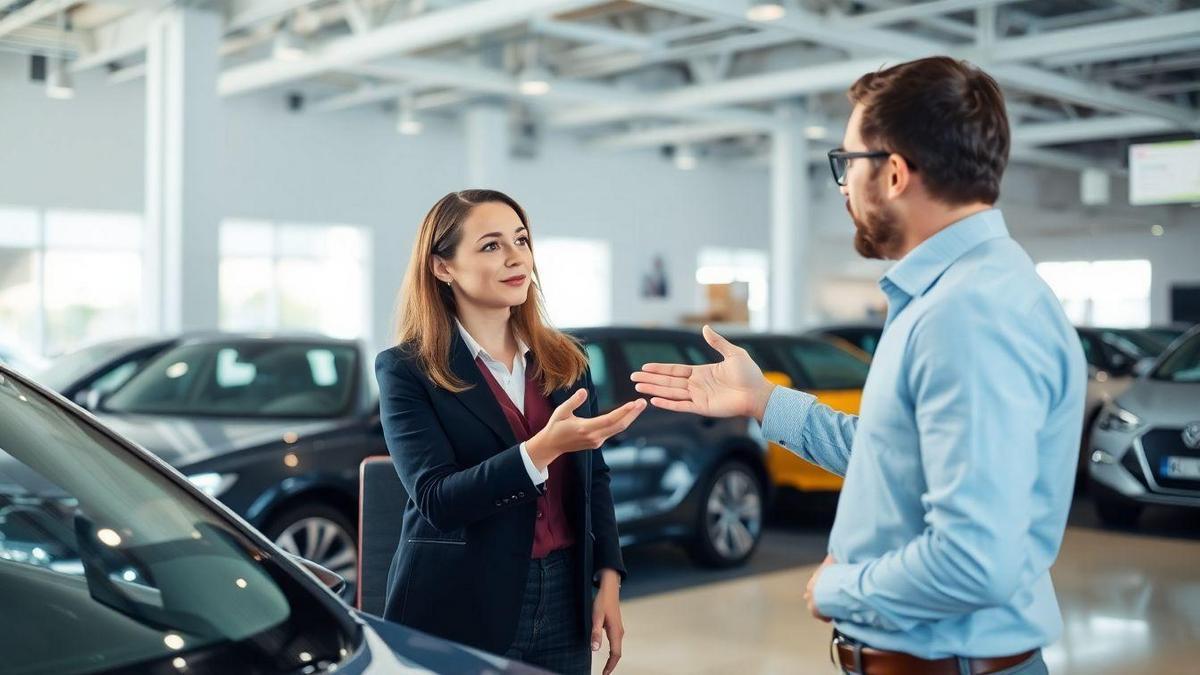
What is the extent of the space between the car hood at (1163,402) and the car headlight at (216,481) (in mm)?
5371

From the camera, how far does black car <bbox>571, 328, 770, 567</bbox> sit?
6.25 meters

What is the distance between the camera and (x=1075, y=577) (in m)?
6.64

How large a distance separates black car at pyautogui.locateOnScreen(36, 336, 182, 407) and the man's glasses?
16.1ft

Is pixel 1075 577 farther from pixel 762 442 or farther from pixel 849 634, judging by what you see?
pixel 849 634

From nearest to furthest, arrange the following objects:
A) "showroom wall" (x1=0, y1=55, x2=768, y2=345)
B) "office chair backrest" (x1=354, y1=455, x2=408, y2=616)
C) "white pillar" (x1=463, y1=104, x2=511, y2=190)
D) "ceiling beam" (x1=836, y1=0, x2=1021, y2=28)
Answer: "office chair backrest" (x1=354, y1=455, x2=408, y2=616)
"ceiling beam" (x1=836, y1=0, x2=1021, y2=28)
"showroom wall" (x1=0, y1=55, x2=768, y2=345)
"white pillar" (x1=463, y1=104, x2=511, y2=190)

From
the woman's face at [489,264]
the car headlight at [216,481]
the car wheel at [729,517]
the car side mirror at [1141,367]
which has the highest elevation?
the woman's face at [489,264]

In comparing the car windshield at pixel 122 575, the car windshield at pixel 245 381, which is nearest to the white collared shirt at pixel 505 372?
the car windshield at pixel 122 575

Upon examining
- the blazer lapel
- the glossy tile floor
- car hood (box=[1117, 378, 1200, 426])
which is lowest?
the glossy tile floor

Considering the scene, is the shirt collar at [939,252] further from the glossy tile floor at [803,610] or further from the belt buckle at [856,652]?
the glossy tile floor at [803,610]

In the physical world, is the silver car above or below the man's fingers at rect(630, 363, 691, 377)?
below

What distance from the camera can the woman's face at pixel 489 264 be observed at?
2.36m

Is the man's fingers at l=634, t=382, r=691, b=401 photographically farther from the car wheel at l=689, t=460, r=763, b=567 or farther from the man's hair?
the car wheel at l=689, t=460, r=763, b=567

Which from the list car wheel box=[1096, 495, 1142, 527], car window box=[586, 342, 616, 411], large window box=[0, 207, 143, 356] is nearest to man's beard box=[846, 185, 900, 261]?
car window box=[586, 342, 616, 411]

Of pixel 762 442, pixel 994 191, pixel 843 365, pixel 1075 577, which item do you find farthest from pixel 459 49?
pixel 994 191
